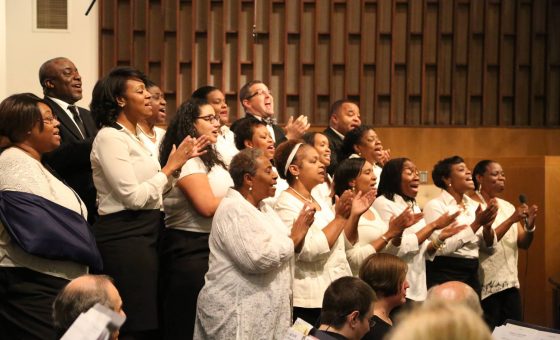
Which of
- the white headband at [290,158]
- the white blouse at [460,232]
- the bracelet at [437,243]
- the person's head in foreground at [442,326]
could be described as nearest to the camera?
the person's head in foreground at [442,326]

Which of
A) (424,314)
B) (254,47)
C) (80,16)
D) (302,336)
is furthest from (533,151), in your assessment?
(424,314)

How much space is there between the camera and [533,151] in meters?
8.16

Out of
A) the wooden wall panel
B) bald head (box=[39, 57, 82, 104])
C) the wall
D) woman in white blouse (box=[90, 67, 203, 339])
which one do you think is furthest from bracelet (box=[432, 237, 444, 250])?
the wall

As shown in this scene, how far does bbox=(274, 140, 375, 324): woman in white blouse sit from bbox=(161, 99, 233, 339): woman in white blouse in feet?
1.14

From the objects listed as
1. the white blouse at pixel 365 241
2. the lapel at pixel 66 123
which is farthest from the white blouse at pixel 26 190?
the white blouse at pixel 365 241

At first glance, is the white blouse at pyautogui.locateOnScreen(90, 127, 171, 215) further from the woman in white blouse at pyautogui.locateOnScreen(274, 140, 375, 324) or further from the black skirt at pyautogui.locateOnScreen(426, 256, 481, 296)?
the black skirt at pyautogui.locateOnScreen(426, 256, 481, 296)

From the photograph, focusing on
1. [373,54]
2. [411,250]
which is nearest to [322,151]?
[411,250]

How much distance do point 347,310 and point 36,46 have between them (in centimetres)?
595

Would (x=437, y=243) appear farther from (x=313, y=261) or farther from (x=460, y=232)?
(x=313, y=261)

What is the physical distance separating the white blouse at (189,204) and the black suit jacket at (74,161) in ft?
1.11

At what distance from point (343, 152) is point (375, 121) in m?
3.34

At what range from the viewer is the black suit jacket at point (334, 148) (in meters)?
4.81

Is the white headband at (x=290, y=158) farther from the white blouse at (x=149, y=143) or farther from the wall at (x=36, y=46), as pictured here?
the wall at (x=36, y=46)

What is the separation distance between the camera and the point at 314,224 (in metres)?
3.81
